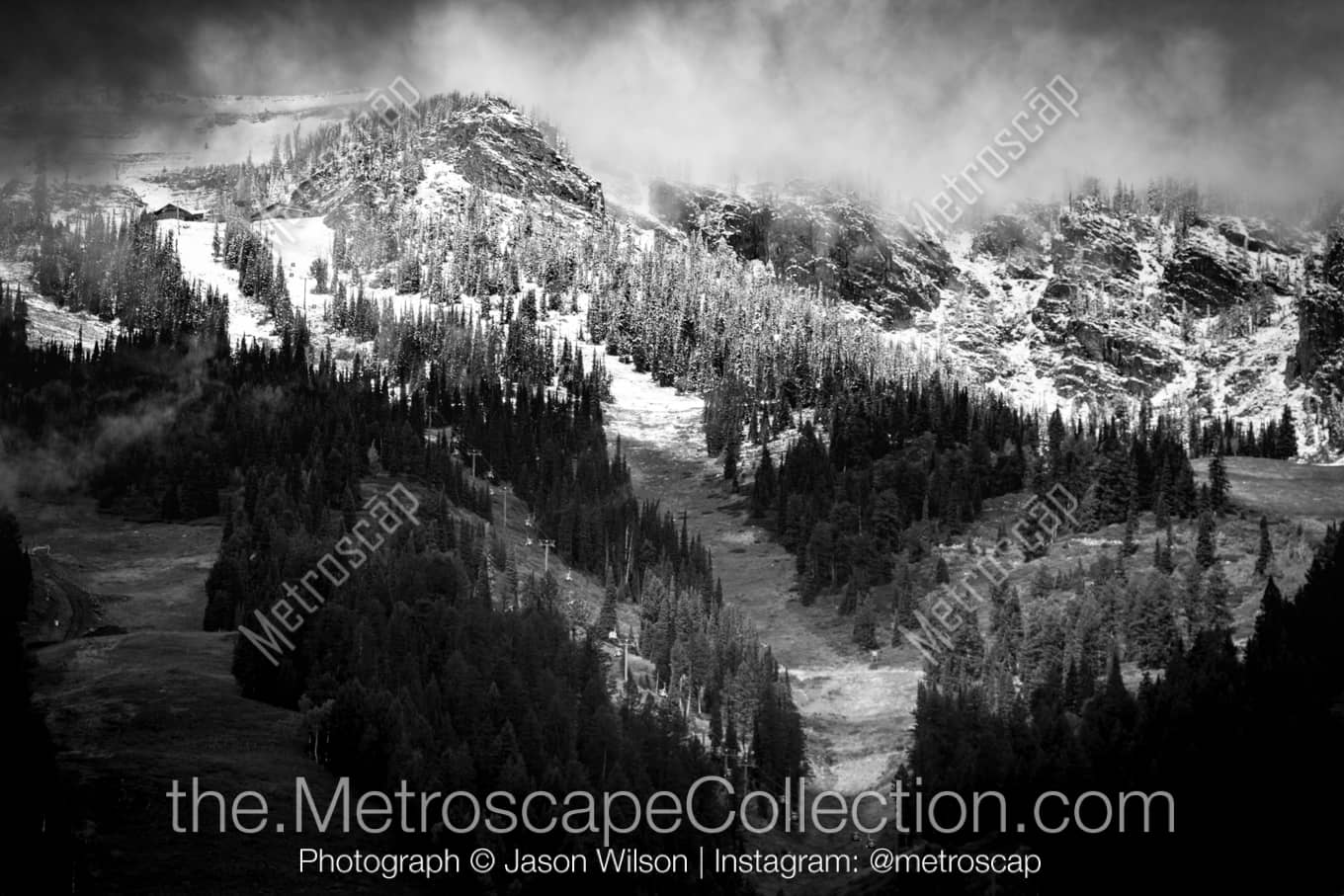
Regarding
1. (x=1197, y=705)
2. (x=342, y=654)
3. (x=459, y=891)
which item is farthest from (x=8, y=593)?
(x=1197, y=705)

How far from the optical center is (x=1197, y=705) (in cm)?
9994

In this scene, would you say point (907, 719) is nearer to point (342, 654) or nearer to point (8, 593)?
point (342, 654)

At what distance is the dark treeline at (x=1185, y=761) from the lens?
3396 inches

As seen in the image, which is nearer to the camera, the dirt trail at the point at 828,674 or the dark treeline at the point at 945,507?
the dirt trail at the point at 828,674

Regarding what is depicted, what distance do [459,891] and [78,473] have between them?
123 meters

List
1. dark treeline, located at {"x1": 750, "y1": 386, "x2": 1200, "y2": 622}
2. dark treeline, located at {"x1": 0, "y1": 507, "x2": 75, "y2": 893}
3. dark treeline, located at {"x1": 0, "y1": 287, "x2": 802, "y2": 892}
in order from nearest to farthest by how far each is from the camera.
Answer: dark treeline, located at {"x1": 0, "y1": 507, "x2": 75, "y2": 893}
dark treeline, located at {"x1": 0, "y1": 287, "x2": 802, "y2": 892}
dark treeline, located at {"x1": 750, "y1": 386, "x2": 1200, "y2": 622}

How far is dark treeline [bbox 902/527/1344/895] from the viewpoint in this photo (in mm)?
86250
